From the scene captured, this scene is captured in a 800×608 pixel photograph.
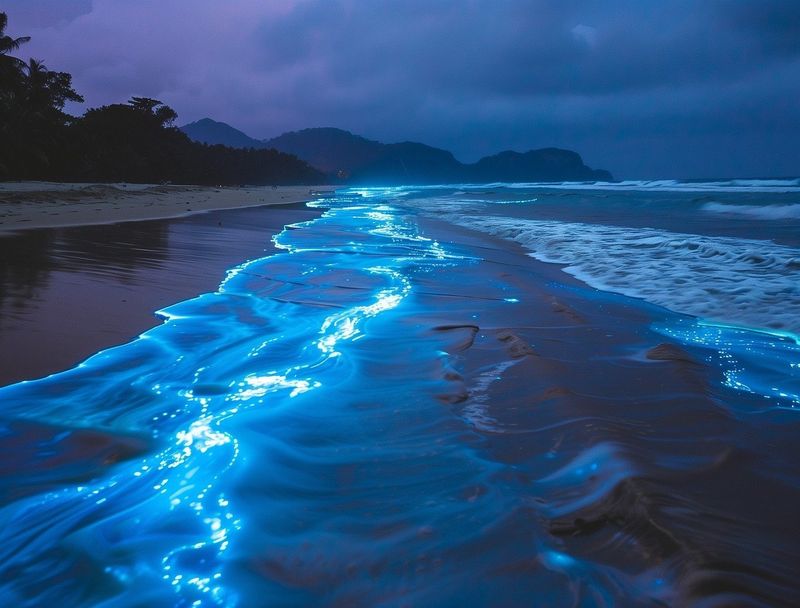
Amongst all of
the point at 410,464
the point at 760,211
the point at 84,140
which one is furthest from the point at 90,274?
the point at 84,140

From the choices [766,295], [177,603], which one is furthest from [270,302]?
[766,295]

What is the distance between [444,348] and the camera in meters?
3.94

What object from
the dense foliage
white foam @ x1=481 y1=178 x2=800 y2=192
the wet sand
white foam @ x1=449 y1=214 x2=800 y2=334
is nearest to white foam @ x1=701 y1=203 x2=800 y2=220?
white foam @ x1=449 y1=214 x2=800 y2=334

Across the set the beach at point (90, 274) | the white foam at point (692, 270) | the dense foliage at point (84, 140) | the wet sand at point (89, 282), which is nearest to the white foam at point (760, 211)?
the white foam at point (692, 270)

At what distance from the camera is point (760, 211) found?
2123cm

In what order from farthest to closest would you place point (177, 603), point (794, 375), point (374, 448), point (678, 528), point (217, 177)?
point (217, 177) → point (794, 375) → point (374, 448) → point (678, 528) → point (177, 603)

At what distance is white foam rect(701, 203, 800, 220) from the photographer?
1925 centimetres

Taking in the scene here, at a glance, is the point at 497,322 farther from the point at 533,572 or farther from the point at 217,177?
the point at 217,177

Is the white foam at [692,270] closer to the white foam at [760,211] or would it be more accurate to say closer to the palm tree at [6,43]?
the white foam at [760,211]

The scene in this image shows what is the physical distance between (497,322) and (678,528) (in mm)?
3001

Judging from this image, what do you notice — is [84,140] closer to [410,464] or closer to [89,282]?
[89,282]

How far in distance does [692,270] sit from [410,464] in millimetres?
6553

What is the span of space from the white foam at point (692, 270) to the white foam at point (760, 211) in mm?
9739

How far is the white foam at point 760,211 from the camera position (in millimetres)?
19245
